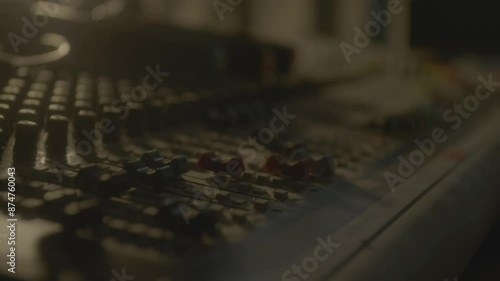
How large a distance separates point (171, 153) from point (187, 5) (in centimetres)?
144

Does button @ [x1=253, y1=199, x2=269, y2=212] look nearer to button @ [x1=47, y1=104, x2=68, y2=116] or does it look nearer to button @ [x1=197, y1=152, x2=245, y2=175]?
button @ [x1=197, y1=152, x2=245, y2=175]

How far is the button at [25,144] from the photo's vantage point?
50 centimetres

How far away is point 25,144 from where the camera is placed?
1.65 feet

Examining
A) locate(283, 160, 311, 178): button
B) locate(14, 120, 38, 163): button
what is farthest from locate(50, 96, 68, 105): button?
locate(283, 160, 311, 178): button

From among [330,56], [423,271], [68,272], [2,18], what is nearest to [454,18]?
[330,56]

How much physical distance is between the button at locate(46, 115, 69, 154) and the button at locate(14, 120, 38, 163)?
0.02 metres

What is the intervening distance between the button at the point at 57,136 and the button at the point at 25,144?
0.02 meters

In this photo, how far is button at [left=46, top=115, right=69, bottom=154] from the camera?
0.54 metres

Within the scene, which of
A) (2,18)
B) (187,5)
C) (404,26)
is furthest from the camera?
(187,5)

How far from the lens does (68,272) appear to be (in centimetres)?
32

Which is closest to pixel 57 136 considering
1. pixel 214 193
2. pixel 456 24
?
pixel 214 193

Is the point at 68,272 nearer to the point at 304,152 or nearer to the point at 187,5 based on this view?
the point at 304,152

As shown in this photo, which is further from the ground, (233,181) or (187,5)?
(187,5)

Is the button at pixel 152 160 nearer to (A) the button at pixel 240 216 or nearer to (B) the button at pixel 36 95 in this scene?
(A) the button at pixel 240 216
